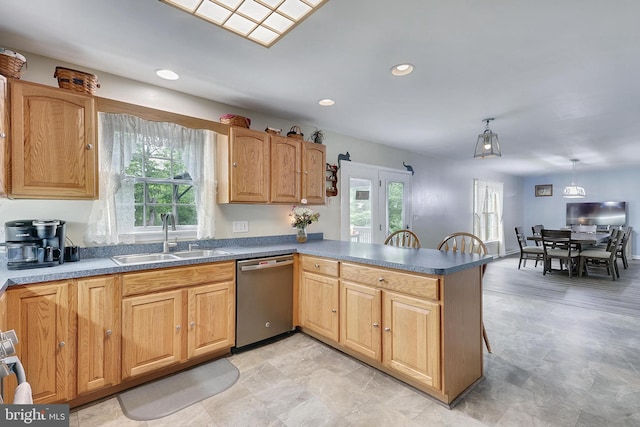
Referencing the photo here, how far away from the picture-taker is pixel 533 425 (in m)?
1.79

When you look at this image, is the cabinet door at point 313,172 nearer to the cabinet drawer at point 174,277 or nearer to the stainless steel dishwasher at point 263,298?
the stainless steel dishwasher at point 263,298

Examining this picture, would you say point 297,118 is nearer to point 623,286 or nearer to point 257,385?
point 257,385

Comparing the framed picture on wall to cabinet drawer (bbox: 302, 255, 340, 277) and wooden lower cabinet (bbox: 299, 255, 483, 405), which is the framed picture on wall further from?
cabinet drawer (bbox: 302, 255, 340, 277)

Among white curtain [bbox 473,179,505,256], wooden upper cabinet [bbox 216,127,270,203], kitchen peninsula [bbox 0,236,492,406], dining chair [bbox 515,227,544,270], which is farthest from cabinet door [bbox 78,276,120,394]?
dining chair [bbox 515,227,544,270]

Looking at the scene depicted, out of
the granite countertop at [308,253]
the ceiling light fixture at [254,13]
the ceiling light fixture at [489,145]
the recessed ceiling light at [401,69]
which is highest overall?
the recessed ceiling light at [401,69]

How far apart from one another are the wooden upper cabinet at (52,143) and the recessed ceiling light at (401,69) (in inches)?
87.5

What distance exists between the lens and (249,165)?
2980 millimetres

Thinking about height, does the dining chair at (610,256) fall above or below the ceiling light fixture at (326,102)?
below

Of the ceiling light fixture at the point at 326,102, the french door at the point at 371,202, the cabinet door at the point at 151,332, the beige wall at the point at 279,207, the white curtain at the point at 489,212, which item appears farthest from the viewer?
the white curtain at the point at 489,212

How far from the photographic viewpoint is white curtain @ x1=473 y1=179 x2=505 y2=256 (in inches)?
282

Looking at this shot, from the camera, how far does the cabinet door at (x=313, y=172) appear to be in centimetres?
343

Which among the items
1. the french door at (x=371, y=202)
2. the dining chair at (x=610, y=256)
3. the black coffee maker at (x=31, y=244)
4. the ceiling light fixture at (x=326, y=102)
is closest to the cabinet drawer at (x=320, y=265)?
the french door at (x=371, y=202)

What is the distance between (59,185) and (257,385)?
1.93 metres

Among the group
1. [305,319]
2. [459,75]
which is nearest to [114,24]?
[459,75]
